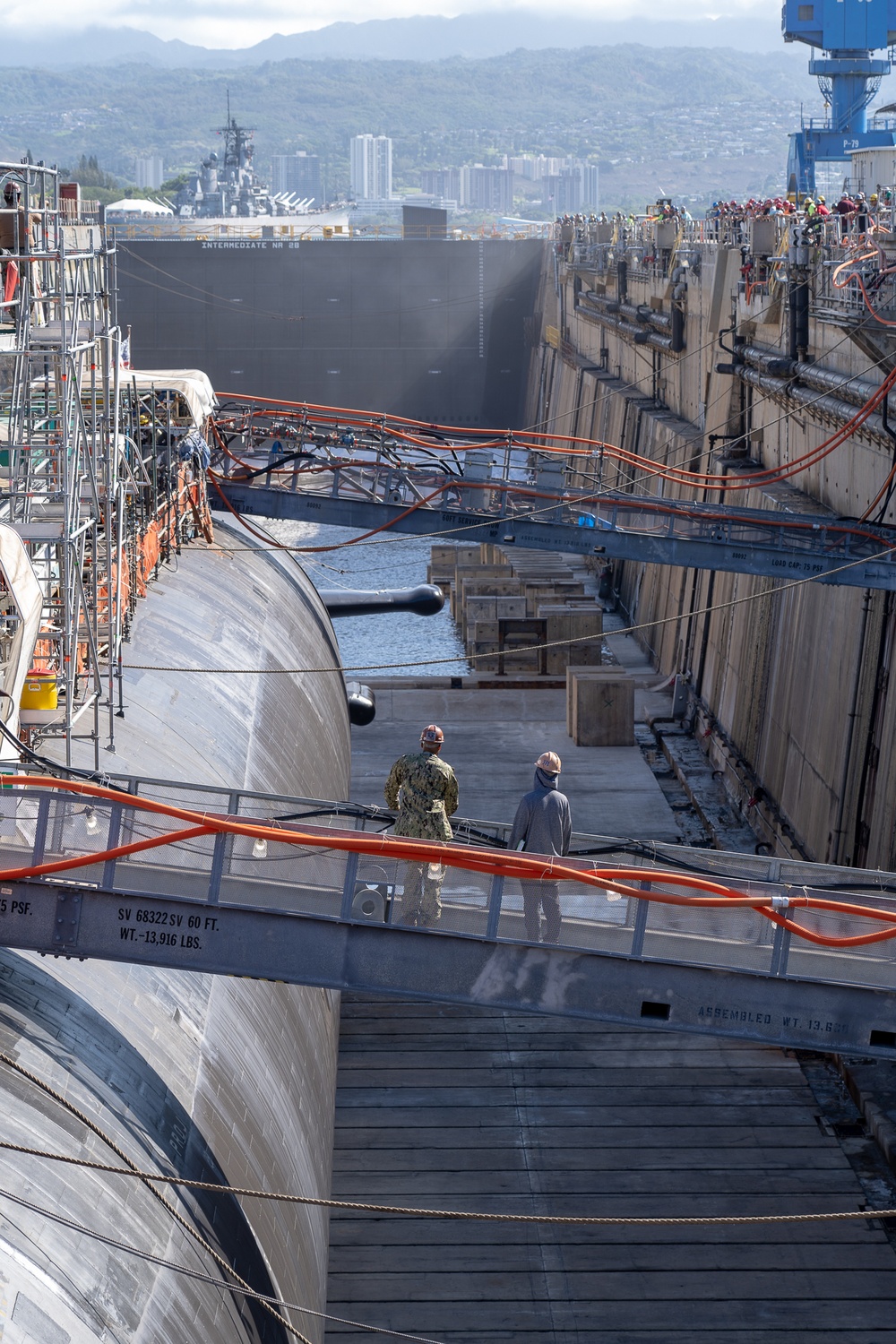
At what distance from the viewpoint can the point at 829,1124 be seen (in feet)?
49.7

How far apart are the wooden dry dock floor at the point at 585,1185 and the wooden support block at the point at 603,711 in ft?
35.2

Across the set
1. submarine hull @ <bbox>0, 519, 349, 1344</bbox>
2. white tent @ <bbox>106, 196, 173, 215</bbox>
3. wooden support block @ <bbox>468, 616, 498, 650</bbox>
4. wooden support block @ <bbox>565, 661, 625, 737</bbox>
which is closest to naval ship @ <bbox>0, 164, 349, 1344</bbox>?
submarine hull @ <bbox>0, 519, 349, 1344</bbox>

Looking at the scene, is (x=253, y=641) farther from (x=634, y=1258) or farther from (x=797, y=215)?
(x=797, y=215)

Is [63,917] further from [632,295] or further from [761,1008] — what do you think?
[632,295]

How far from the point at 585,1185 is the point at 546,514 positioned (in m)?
11.5

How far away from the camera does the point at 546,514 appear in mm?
23094

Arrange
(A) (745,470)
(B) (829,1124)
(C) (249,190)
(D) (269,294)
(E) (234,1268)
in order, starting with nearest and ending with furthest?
(E) (234,1268) < (B) (829,1124) < (A) (745,470) < (D) (269,294) < (C) (249,190)

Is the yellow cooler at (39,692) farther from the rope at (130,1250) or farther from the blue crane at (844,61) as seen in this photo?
the blue crane at (844,61)

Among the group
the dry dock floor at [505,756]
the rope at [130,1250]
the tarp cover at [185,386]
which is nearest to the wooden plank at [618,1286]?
the rope at [130,1250]

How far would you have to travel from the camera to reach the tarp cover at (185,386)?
858 inches

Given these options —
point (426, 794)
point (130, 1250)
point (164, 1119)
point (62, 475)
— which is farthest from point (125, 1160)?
point (62, 475)

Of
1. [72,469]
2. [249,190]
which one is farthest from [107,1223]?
[249,190]

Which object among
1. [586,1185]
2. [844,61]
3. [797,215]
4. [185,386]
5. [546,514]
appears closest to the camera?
[586,1185]

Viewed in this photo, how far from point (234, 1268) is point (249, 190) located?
109382 millimetres
